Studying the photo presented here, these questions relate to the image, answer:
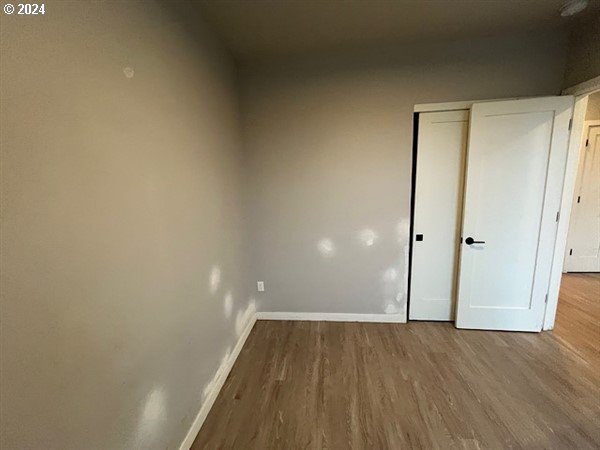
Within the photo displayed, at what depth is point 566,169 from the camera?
2.21m

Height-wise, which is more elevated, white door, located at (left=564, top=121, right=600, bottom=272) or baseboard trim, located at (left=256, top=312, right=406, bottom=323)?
white door, located at (left=564, top=121, right=600, bottom=272)

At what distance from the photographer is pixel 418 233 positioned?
8.48ft

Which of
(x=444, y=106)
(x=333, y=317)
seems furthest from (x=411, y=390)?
(x=444, y=106)

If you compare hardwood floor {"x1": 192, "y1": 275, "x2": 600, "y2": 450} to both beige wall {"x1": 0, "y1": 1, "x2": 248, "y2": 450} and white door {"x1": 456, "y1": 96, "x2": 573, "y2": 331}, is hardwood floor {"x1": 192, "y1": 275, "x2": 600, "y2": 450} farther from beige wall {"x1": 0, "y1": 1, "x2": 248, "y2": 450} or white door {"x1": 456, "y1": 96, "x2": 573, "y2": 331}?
beige wall {"x1": 0, "y1": 1, "x2": 248, "y2": 450}

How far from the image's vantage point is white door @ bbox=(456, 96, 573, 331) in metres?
2.20

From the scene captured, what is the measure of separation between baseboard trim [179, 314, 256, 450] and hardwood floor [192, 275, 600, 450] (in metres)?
0.05

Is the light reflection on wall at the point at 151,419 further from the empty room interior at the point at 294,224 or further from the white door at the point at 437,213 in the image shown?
the white door at the point at 437,213

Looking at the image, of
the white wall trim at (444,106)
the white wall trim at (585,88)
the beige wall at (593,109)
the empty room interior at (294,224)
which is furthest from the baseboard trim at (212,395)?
the beige wall at (593,109)

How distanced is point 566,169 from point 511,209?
0.51m

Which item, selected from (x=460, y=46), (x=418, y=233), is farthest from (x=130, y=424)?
(x=460, y=46)

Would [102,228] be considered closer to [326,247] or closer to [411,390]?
[326,247]

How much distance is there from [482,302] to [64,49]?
3.34 m

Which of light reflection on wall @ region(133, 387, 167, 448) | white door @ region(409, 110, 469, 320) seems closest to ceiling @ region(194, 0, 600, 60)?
white door @ region(409, 110, 469, 320)

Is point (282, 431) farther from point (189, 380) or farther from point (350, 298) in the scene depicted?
point (350, 298)
